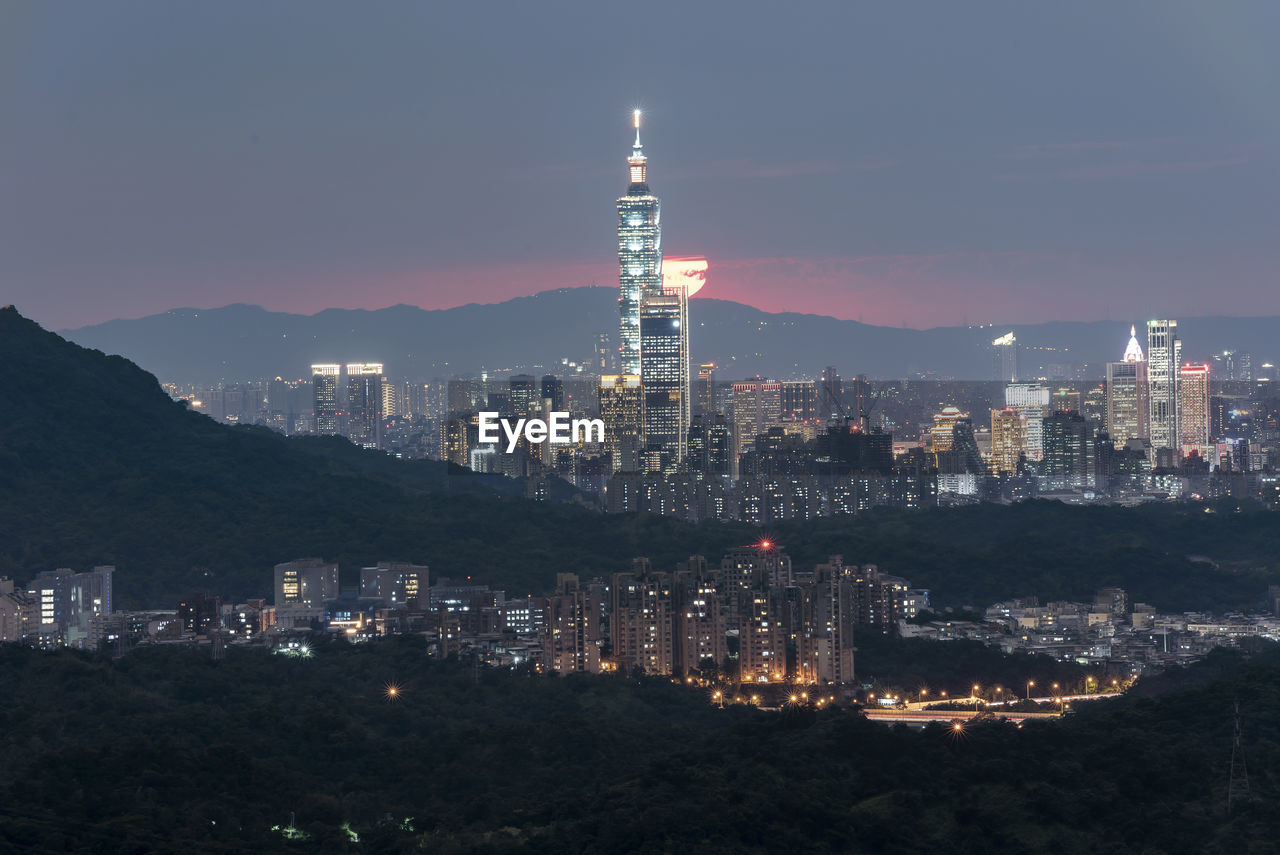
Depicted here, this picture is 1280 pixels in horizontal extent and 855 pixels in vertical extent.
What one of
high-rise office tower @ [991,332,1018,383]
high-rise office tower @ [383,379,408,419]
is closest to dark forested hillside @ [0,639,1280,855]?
high-rise office tower @ [383,379,408,419]

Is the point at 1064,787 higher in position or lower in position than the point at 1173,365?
lower

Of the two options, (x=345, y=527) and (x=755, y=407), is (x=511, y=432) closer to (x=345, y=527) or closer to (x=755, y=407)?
(x=755, y=407)

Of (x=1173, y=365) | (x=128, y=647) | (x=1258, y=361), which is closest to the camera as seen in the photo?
(x=128, y=647)

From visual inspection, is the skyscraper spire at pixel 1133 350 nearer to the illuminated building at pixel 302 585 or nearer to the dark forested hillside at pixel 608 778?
the illuminated building at pixel 302 585

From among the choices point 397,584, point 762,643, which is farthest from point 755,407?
point 762,643

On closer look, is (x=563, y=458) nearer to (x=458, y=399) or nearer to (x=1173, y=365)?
(x=458, y=399)

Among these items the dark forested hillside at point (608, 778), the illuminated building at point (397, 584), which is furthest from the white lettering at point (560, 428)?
the dark forested hillside at point (608, 778)

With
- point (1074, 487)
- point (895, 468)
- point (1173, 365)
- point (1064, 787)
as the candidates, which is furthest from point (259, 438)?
point (1173, 365)
